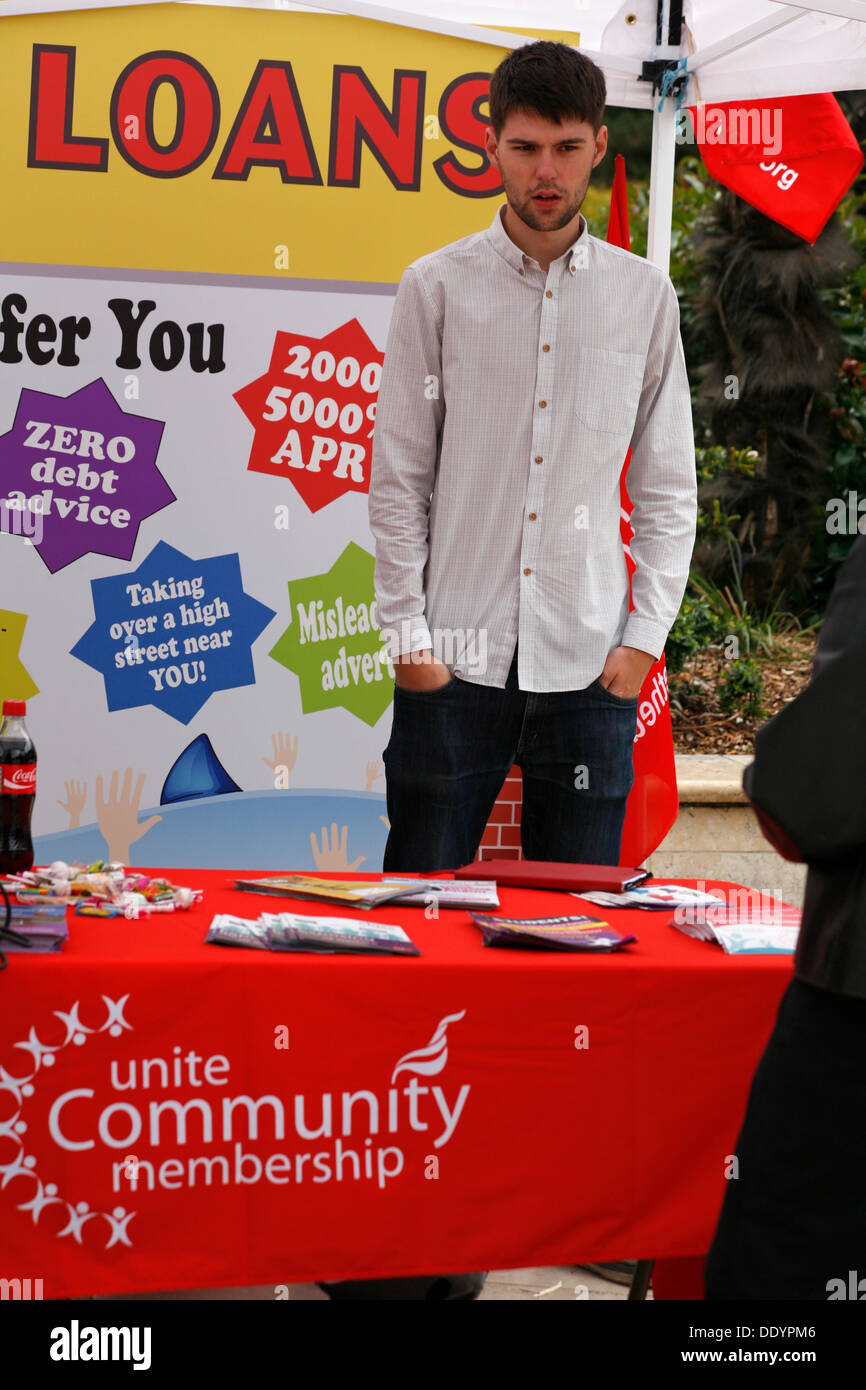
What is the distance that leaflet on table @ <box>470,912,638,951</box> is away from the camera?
68.4 inches

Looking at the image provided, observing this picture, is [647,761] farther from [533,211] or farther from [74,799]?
[533,211]

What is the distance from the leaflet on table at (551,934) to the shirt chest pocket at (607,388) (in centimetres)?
102

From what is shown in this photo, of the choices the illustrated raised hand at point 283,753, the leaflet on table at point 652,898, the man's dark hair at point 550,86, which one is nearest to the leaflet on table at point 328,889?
the leaflet on table at point 652,898

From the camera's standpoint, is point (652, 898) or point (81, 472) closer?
point (652, 898)

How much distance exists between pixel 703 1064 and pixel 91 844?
6.83ft

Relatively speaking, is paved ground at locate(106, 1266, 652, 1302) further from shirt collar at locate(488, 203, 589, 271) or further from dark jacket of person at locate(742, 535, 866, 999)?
shirt collar at locate(488, 203, 589, 271)

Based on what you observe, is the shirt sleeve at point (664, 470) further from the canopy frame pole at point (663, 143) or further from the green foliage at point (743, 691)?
the green foliage at point (743, 691)

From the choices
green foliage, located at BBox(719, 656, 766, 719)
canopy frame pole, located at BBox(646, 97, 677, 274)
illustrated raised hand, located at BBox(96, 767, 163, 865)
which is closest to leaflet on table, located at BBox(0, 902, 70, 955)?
illustrated raised hand, located at BBox(96, 767, 163, 865)

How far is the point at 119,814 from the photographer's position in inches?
136

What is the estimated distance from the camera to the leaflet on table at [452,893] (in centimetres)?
196

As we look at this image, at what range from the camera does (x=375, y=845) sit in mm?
3557

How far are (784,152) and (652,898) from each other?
207 cm

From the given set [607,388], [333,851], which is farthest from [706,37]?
[333,851]

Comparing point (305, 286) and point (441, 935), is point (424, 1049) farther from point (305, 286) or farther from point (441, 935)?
point (305, 286)
